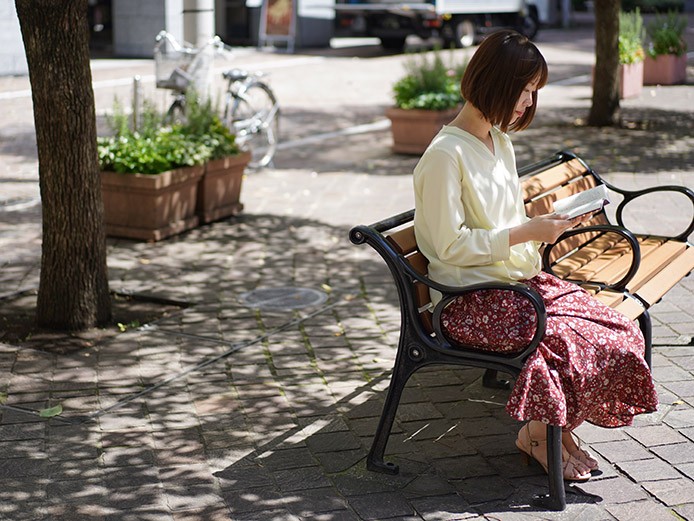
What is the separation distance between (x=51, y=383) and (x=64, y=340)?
0.65 metres

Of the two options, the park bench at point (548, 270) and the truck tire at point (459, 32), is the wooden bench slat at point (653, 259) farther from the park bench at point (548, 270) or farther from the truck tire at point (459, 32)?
the truck tire at point (459, 32)

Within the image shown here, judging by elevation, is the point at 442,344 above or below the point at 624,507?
above

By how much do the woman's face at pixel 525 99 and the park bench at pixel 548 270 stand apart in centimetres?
66

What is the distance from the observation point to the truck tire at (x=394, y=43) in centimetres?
2583

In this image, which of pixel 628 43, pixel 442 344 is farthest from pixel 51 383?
pixel 628 43

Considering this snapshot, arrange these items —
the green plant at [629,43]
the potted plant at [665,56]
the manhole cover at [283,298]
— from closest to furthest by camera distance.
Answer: the manhole cover at [283,298], the green plant at [629,43], the potted plant at [665,56]

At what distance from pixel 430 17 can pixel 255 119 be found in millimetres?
14858

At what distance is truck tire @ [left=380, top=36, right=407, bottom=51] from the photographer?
2583 cm

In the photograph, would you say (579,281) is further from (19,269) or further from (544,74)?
(19,269)

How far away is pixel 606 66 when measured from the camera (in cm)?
1415

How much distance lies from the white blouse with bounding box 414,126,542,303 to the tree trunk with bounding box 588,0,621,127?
9.82 metres

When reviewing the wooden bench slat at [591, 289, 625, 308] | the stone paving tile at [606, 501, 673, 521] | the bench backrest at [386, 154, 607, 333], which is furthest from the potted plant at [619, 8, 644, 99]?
the stone paving tile at [606, 501, 673, 521]

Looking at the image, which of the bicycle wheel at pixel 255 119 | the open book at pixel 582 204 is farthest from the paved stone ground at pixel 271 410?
the bicycle wheel at pixel 255 119

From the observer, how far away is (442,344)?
4520 mm
